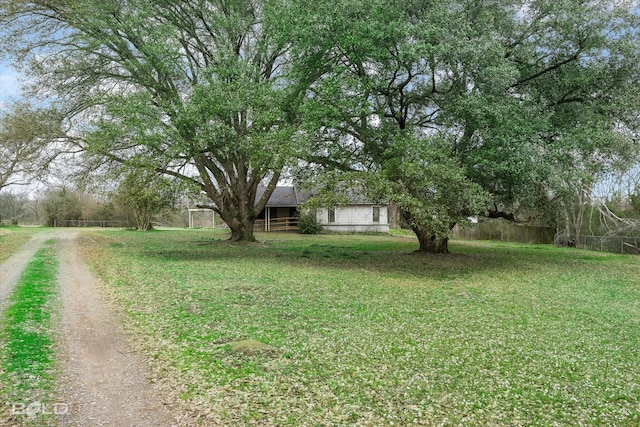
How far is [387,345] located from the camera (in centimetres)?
648

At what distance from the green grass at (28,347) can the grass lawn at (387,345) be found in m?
1.15

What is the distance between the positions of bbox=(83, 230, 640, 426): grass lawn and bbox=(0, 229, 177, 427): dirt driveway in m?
0.29

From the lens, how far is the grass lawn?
4.46 metres

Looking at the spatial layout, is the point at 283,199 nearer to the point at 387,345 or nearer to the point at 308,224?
the point at 308,224

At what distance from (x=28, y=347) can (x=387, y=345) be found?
4.88 meters

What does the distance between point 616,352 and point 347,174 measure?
9.19 m

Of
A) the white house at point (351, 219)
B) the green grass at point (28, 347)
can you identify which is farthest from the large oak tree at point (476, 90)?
the white house at point (351, 219)

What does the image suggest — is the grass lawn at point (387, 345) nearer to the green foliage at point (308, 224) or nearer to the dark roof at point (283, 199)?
the green foliage at point (308, 224)

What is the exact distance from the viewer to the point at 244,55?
73.9 feet

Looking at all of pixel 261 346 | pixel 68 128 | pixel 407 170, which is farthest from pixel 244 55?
pixel 261 346

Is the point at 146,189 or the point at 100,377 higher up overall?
the point at 146,189

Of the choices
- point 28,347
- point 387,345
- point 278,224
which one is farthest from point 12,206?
point 387,345

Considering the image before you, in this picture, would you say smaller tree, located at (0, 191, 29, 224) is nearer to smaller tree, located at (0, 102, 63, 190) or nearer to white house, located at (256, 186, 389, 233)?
white house, located at (256, 186, 389, 233)

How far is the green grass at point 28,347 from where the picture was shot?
438 centimetres
